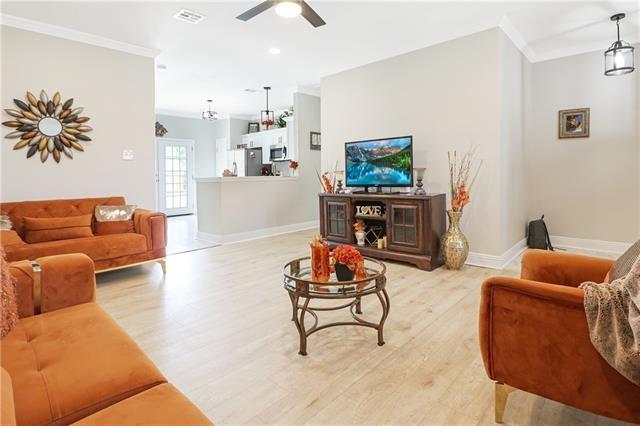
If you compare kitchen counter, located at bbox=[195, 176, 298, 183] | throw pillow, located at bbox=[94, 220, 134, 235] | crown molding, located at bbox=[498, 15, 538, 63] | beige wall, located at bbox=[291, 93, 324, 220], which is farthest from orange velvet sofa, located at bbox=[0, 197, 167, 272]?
crown molding, located at bbox=[498, 15, 538, 63]

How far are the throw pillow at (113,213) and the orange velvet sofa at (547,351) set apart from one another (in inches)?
149

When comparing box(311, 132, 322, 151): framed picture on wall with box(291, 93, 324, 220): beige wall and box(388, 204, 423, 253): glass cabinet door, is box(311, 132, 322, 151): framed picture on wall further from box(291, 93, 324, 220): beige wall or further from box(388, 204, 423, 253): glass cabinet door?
box(388, 204, 423, 253): glass cabinet door

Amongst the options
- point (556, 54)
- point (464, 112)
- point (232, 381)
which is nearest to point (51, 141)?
point (232, 381)

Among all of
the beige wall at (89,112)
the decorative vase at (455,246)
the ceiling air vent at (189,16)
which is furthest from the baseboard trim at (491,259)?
the beige wall at (89,112)

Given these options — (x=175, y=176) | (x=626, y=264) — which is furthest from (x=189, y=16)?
(x=175, y=176)

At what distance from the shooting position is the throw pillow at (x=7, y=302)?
1443mm

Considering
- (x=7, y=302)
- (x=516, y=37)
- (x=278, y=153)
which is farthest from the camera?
(x=278, y=153)

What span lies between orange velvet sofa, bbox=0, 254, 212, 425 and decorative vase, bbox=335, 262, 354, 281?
1178 millimetres

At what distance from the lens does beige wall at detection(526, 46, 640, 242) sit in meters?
4.45

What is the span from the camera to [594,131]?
15.2 ft

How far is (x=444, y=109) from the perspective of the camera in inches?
171

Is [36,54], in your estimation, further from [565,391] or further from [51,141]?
[565,391]

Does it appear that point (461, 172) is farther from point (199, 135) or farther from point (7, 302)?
point (199, 135)

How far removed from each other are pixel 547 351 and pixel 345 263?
1.14 metres
